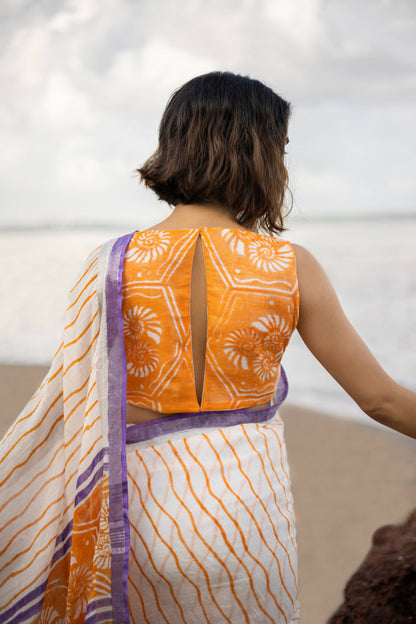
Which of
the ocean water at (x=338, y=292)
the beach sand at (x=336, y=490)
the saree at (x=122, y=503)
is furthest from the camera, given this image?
the ocean water at (x=338, y=292)

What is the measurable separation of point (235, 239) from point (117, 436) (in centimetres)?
43

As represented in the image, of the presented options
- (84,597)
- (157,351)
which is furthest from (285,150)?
(84,597)

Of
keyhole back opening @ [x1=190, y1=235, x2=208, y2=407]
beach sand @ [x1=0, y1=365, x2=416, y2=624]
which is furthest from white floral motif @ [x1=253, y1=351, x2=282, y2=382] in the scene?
beach sand @ [x1=0, y1=365, x2=416, y2=624]

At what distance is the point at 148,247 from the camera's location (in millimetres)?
Result: 1026

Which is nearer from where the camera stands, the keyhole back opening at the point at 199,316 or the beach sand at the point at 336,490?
the keyhole back opening at the point at 199,316

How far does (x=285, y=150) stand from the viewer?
117 centimetres

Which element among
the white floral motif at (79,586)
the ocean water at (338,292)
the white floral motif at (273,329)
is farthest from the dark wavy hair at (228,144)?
the ocean water at (338,292)

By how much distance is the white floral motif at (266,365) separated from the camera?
1044 millimetres

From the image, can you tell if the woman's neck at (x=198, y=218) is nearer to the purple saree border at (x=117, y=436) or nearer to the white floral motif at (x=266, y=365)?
the purple saree border at (x=117, y=436)

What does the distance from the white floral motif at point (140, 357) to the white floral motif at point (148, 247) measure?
0.15m

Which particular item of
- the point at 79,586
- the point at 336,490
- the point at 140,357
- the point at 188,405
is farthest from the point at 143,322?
the point at 336,490

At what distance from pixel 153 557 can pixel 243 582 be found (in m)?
0.17

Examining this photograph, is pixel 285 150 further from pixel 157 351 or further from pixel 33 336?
pixel 33 336

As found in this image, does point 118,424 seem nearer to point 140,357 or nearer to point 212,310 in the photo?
point 140,357
